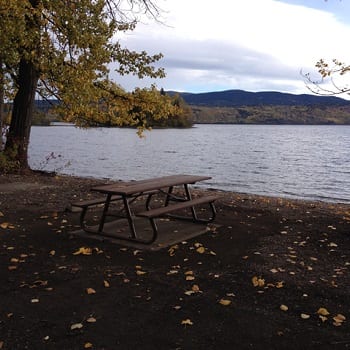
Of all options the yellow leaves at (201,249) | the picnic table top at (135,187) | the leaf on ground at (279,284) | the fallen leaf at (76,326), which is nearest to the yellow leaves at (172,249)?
the yellow leaves at (201,249)

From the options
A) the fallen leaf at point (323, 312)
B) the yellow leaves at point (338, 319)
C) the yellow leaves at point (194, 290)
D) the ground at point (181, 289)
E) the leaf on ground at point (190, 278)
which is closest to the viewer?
the ground at point (181, 289)

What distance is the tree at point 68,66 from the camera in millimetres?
10781

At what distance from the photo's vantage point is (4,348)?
3586 mm

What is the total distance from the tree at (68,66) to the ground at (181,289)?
480 centimetres

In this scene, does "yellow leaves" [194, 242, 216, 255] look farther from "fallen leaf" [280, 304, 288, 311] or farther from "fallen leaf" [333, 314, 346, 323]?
"fallen leaf" [333, 314, 346, 323]

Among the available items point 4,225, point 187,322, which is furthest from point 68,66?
point 187,322

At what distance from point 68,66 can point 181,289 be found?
8.80m

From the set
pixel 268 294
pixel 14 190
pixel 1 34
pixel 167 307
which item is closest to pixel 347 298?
pixel 268 294

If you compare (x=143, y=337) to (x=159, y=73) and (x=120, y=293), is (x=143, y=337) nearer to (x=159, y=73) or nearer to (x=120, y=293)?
(x=120, y=293)

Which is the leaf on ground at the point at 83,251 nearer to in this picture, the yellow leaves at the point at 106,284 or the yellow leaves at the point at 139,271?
the yellow leaves at the point at 139,271

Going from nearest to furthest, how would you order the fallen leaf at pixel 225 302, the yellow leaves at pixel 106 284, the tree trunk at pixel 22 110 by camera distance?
the fallen leaf at pixel 225 302, the yellow leaves at pixel 106 284, the tree trunk at pixel 22 110

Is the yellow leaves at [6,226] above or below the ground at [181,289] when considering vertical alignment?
above

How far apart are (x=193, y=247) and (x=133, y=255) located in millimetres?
915

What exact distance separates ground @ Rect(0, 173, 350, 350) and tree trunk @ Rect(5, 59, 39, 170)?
6.05 m
